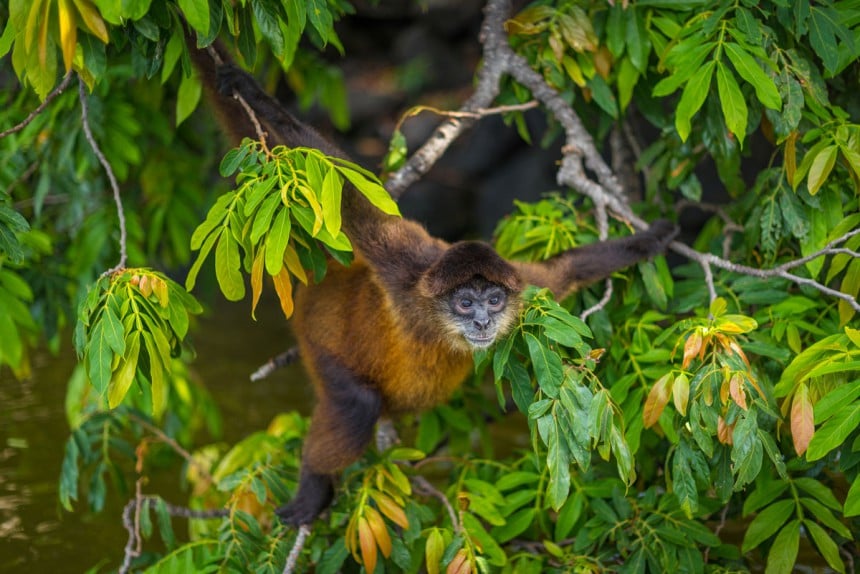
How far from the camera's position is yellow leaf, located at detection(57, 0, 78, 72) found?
3.05m

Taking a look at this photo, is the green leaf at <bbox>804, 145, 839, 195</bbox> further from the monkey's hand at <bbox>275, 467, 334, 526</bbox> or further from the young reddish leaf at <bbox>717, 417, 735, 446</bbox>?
the monkey's hand at <bbox>275, 467, 334, 526</bbox>

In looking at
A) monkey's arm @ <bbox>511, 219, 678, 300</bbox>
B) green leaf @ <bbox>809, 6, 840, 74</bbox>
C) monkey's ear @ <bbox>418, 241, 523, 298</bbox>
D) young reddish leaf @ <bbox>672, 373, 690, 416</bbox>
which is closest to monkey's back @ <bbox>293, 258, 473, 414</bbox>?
monkey's ear @ <bbox>418, 241, 523, 298</bbox>

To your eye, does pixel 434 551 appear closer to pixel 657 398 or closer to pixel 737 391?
pixel 657 398

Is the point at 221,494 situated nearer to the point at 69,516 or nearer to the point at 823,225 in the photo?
the point at 69,516

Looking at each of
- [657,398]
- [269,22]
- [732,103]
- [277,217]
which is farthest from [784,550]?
[269,22]

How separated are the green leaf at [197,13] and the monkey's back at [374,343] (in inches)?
66.0

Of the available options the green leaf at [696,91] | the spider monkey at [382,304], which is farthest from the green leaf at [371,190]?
the green leaf at [696,91]

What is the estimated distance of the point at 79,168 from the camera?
5902 mm

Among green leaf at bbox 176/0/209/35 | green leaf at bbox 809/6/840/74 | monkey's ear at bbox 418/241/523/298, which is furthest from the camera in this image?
monkey's ear at bbox 418/241/523/298

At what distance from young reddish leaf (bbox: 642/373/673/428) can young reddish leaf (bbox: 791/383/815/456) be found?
465 millimetres

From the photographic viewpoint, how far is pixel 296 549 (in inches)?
180

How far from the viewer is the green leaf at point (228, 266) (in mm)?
3512

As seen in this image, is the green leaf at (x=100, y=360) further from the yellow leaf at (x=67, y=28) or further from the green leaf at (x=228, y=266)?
the yellow leaf at (x=67, y=28)

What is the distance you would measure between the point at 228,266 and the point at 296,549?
167cm
